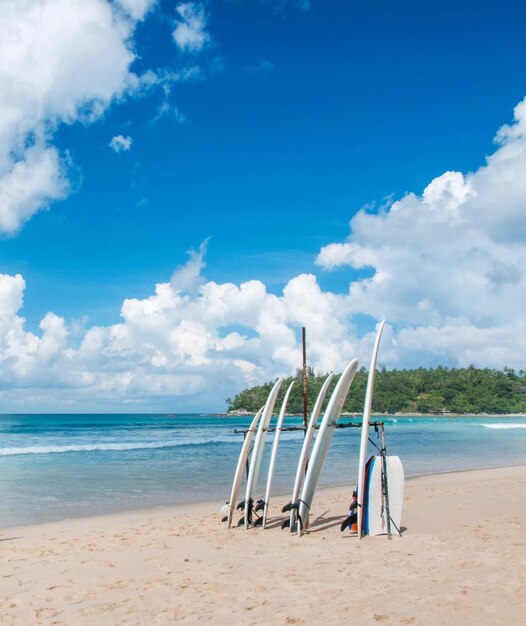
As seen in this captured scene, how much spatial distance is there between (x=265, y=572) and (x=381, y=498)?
2765 mm

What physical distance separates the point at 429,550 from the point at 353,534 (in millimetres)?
1568

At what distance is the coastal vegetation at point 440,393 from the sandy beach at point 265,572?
351 feet

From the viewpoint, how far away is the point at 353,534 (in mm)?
8633

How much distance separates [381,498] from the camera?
8469 millimetres

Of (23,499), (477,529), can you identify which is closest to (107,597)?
(477,529)

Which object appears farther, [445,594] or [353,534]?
[353,534]

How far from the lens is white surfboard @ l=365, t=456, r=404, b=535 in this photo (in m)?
8.35

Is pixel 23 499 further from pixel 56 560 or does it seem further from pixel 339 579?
pixel 339 579

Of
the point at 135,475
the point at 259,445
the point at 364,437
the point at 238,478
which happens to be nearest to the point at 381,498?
the point at 364,437

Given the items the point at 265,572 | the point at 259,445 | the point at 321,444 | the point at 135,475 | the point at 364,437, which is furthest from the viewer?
the point at 135,475

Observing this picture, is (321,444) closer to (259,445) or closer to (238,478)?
(259,445)

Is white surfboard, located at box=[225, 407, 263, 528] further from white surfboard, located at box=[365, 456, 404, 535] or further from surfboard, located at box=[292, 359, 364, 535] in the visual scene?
white surfboard, located at box=[365, 456, 404, 535]

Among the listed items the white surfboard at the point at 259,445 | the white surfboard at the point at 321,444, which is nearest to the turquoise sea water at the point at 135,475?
the white surfboard at the point at 259,445

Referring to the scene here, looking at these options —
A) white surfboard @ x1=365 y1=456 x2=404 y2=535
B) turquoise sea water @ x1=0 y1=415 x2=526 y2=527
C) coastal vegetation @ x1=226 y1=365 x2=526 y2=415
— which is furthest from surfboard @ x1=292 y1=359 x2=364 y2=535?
coastal vegetation @ x1=226 y1=365 x2=526 y2=415
